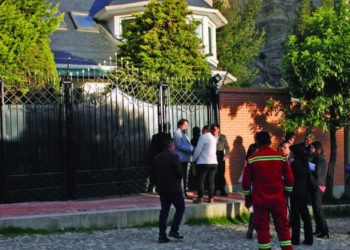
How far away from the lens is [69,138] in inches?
498

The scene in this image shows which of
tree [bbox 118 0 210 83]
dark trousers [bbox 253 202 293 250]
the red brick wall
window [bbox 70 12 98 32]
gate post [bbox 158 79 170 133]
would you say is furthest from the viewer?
window [bbox 70 12 98 32]

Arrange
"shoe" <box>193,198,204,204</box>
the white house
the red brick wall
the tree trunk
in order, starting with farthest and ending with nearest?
the white house → the tree trunk → the red brick wall → "shoe" <box>193,198,204,204</box>

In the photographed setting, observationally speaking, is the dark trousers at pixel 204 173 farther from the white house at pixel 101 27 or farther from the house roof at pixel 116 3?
the house roof at pixel 116 3

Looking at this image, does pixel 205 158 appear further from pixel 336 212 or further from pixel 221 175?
pixel 336 212

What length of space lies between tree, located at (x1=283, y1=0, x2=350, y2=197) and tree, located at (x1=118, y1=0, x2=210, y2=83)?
4249mm

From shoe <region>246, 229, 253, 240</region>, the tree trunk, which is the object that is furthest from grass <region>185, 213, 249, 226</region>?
the tree trunk

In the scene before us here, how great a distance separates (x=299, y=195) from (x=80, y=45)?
16108mm

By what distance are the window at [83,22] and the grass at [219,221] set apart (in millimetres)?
15420

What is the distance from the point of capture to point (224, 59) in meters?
30.5

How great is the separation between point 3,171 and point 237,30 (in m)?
22.3

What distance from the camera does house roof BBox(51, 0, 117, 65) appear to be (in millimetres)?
22234

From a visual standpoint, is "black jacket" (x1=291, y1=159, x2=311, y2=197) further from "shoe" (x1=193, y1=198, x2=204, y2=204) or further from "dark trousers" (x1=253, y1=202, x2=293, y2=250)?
"shoe" (x1=193, y1=198, x2=204, y2=204)

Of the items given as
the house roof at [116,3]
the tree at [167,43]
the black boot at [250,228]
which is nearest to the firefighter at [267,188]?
the black boot at [250,228]

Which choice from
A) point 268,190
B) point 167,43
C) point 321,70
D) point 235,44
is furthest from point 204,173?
point 235,44
